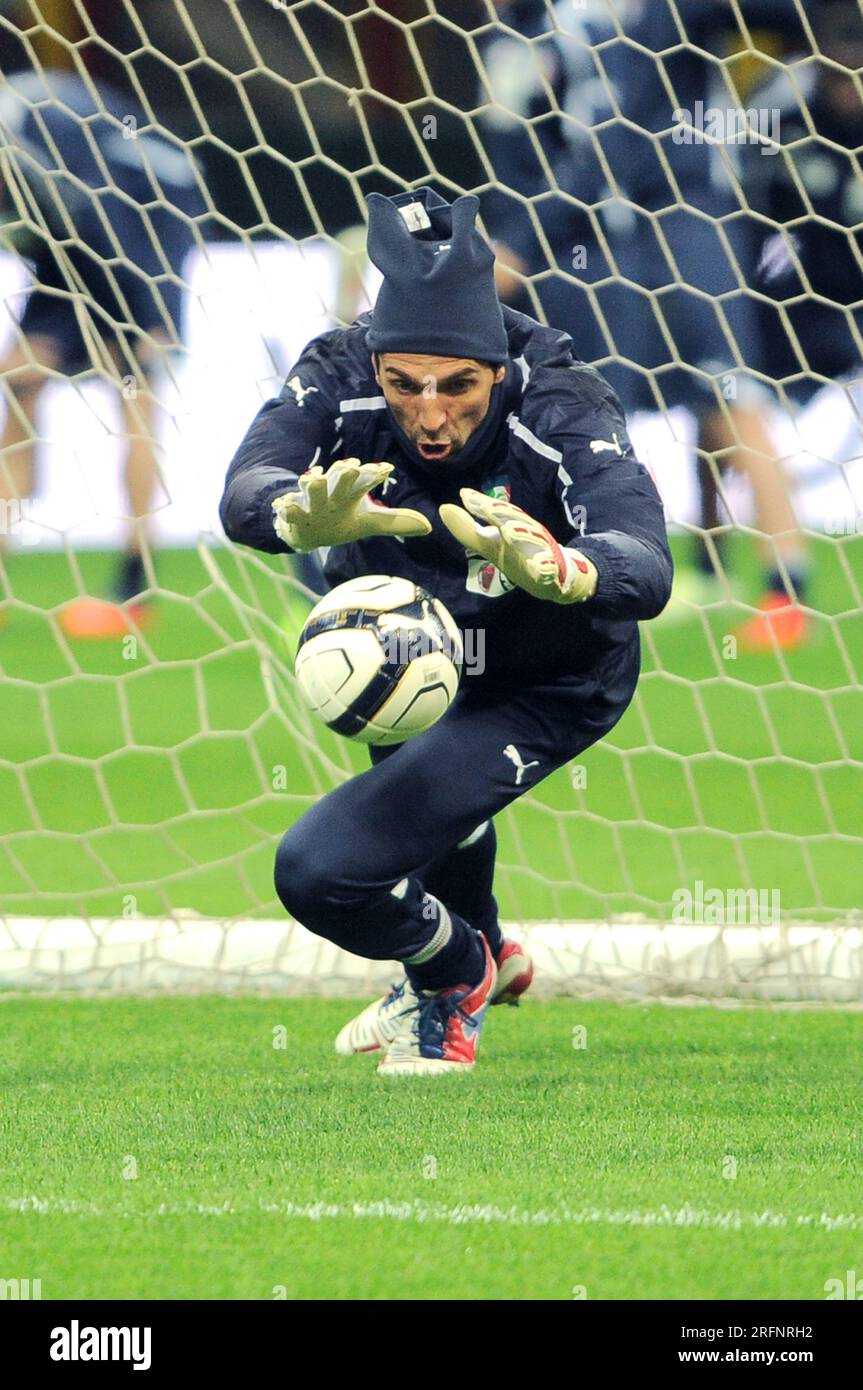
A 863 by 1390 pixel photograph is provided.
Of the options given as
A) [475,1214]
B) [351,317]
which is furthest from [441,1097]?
[351,317]

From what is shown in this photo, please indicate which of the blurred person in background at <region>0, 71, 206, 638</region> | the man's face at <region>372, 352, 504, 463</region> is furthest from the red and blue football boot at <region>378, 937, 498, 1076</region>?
the blurred person in background at <region>0, 71, 206, 638</region>

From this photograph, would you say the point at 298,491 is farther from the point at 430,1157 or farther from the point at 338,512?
the point at 430,1157

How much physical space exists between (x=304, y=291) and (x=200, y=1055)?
2.76 metres

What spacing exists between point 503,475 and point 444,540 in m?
0.17

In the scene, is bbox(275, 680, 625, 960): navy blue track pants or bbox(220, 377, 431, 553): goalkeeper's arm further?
bbox(275, 680, 625, 960): navy blue track pants

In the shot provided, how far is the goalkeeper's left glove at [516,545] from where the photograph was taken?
3127mm

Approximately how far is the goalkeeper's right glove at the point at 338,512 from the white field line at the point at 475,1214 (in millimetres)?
1075

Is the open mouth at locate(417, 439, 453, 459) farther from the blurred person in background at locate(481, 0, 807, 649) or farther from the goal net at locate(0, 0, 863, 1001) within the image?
the blurred person in background at locate(481, 0, 807, 649)

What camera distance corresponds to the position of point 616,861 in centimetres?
605

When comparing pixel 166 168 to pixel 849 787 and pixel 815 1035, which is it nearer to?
pixel 849 787

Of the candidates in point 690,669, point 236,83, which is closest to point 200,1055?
point 236,83

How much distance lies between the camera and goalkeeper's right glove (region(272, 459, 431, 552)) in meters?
3.24

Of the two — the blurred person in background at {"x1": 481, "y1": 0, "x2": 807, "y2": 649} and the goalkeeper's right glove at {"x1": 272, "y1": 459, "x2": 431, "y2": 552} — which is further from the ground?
the blurred person in background at {"x1": 481, "y1": 0, "x2": 807, "y2": 649}

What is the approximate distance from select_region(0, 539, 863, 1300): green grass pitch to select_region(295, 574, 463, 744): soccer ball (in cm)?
74
